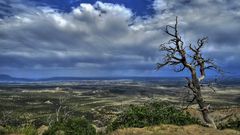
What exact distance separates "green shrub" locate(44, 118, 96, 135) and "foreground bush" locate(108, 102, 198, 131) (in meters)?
1.73

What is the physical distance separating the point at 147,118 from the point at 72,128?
5421 mm

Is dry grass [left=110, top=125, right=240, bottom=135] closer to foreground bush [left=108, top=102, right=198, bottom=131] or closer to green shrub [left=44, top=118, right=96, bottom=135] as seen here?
foreground bush [left=108, top=102, right=198, bottom=131]

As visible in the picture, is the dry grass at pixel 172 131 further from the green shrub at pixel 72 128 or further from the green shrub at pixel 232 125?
the green shrub at pixel 232 125

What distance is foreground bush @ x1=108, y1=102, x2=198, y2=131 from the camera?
82.3ft

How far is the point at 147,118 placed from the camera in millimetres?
25766

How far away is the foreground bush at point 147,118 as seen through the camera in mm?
25078

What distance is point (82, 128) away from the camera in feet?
84.0

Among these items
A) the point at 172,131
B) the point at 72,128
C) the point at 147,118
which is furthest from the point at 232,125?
the point at 72,128

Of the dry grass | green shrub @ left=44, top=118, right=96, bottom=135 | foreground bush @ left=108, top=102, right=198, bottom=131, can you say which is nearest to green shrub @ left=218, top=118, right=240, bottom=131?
foreground bush @ left=108, top=102, right=198, bottom=131

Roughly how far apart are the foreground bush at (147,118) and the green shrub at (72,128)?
5.67ft

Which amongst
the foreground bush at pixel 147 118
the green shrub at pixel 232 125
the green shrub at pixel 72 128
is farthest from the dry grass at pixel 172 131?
the green shrub at pixel 232 125

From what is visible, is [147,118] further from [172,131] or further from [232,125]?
[232,125]

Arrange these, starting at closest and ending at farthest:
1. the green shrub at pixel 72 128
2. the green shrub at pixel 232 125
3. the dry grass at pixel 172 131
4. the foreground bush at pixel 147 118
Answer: the dry grass at pixel 172 131
the green shrub at pixel 72 128
the foreground bush at pixel 147 118
the green shrub at pixel 232 125

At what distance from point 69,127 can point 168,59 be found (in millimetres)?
9086
